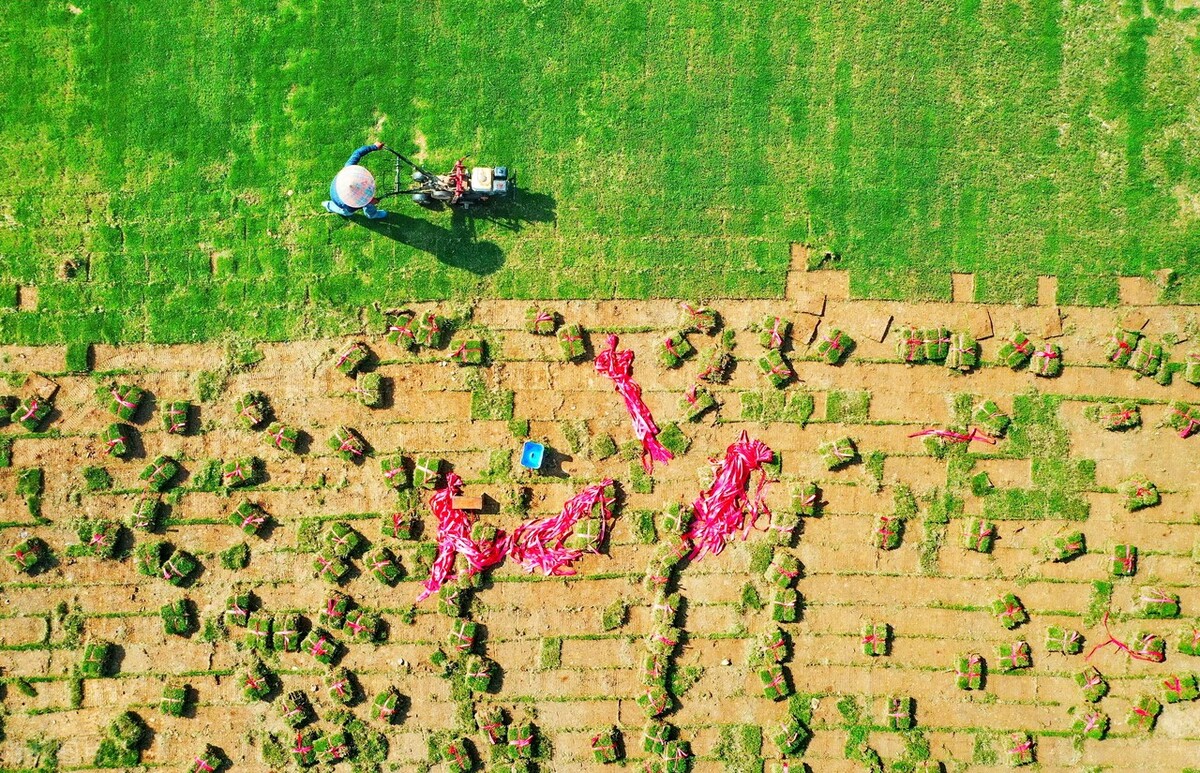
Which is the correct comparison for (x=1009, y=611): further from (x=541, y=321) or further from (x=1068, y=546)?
(x=541, y=321)

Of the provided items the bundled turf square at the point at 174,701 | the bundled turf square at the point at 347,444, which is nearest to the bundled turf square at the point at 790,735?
the bundled turf square at the point at 347,444

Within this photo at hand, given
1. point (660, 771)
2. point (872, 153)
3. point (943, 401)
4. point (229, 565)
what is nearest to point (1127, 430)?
point (943, 401)

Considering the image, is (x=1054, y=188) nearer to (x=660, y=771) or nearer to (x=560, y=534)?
(x=560, y=534)

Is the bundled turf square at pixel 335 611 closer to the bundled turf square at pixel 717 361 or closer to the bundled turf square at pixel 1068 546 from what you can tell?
the bundled turf square at pixel 717 361

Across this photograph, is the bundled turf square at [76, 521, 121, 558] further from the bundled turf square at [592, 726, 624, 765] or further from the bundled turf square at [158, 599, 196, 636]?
the bundled turf square at [592, 726, 624, 765]

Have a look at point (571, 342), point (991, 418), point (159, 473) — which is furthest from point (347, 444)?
point (991, 418)
